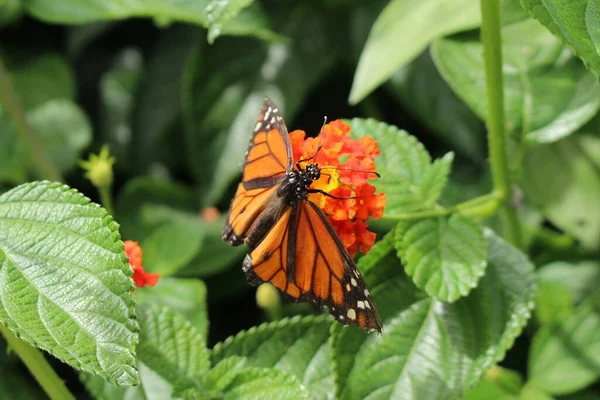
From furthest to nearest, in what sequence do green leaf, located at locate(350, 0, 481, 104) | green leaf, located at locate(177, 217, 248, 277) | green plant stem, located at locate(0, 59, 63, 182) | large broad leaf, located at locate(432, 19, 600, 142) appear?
green leaf, located at locate(177, 217, 248, 277), green plant stem, located at locate(0, 59, 63, 182), green leaf, located at locate(350, 0, 481, 104), large broad leaf, located at locate(432, 19, 600, 142)

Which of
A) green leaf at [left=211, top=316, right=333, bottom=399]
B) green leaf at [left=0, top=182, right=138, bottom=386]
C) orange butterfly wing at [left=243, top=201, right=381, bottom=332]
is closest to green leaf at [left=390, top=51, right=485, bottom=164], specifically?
green leaf at [left=211, top=316, right=333, bottom=399]

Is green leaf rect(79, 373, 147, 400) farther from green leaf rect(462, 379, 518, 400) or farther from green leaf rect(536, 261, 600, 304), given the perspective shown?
green leaf rect(536, 261, 600, 304)

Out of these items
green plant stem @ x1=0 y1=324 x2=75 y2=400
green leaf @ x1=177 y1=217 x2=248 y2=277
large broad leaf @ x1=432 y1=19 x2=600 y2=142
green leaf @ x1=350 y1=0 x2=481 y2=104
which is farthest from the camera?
green leaf @ x1=177 y1=217 x2=248 y2=277

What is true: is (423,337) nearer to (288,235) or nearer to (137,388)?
(288,235)

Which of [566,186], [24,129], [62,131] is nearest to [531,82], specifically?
[566,186]

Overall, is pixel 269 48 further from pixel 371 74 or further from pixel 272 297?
pixel 272 297

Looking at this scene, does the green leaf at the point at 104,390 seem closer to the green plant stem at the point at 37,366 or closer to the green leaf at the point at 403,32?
the green plant stem at the point at 37,366
